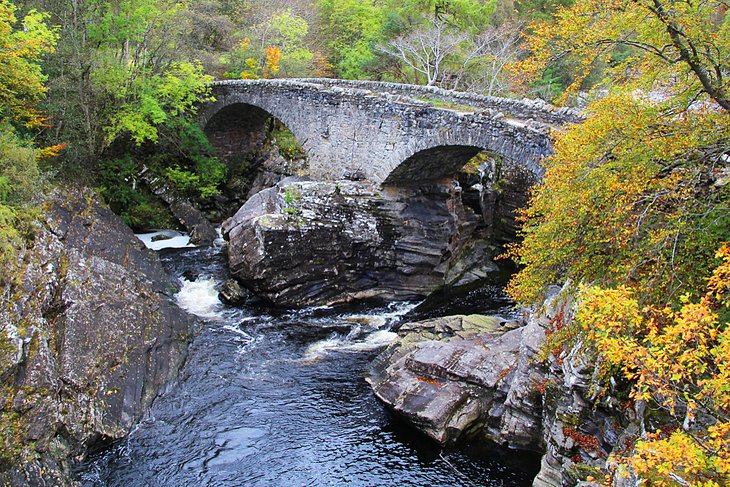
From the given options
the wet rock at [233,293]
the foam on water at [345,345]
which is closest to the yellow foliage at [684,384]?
the foam on water at [345,345]

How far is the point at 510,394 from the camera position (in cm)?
1282

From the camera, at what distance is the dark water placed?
11836mm

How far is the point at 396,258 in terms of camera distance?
73.9ft

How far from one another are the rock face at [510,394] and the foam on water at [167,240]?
13.3m

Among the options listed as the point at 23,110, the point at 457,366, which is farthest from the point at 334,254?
the point at 23,110

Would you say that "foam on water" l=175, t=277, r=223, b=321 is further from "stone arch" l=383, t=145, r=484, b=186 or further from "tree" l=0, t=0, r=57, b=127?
"stone arch" l=383, t=145, r=484, b=186

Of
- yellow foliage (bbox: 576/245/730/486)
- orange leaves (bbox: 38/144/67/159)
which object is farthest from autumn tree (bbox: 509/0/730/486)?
orange leaves (bbox: 38/144/67/159)

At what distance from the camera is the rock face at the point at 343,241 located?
20172 millimetres

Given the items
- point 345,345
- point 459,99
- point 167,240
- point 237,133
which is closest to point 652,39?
point 345,345

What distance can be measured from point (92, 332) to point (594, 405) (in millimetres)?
12232

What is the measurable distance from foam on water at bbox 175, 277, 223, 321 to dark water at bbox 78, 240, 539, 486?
1.11 meters

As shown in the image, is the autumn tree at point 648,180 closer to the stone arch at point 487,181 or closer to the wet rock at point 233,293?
the stone arch at point 487,181

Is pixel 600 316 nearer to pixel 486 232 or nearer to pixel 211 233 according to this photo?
pixel 486 232

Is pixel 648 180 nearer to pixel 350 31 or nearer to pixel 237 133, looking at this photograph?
pixel 237 133
